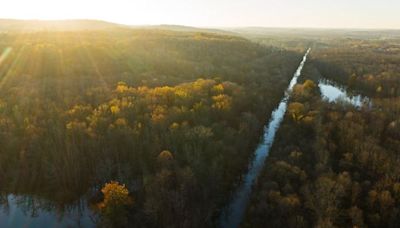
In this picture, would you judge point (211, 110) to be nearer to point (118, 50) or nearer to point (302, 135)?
point (302, 135)

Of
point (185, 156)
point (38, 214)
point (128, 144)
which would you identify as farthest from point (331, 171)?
point (38, 214)

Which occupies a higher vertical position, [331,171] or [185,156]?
[331,171]

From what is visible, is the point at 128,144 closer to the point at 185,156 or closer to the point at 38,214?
the point at 185,156

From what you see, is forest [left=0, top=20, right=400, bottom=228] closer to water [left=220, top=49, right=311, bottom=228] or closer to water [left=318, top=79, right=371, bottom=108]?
water [left=220, top=49, right=311, bottom=228]

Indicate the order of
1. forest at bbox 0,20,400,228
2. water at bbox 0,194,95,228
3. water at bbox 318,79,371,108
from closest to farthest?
forest at bbox 0,20,400,228, water at bbox 0,194,95,228, water at bbox 318,79,371,108

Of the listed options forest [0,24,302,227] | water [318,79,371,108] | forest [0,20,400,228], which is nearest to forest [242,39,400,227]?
forest [0,20,400,228]

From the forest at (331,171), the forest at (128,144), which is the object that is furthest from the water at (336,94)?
the forest at (128,144)

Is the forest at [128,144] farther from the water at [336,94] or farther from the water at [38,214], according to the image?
the water at [336,94]
